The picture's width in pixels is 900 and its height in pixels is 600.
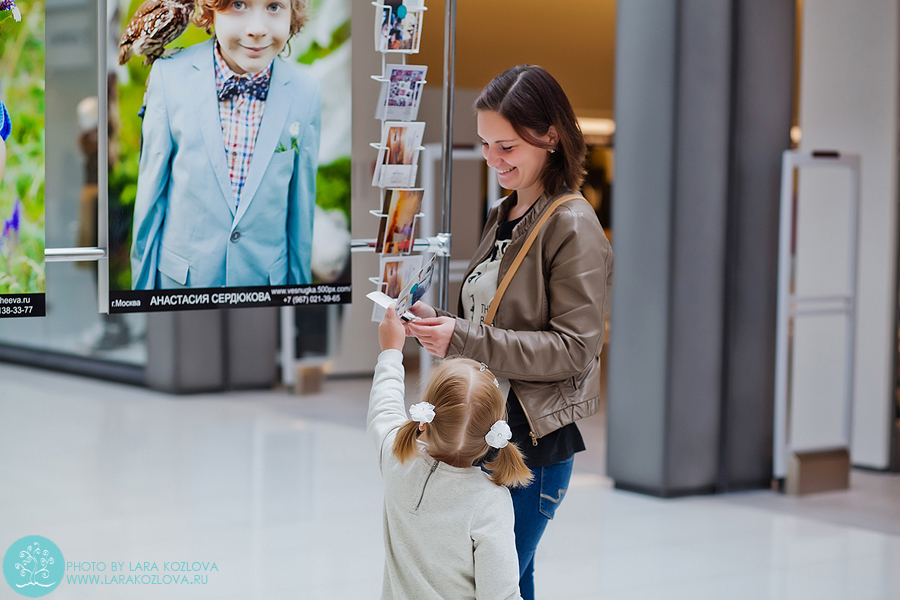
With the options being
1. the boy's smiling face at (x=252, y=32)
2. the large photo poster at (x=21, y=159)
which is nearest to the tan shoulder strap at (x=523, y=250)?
the boy's smiling face at (x=252, y=32)

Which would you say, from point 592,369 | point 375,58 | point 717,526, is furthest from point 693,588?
Result: point 375,58

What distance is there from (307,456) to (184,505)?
48.2 inches

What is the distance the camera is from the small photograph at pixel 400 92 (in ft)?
7.45

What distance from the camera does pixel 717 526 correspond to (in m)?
4.48

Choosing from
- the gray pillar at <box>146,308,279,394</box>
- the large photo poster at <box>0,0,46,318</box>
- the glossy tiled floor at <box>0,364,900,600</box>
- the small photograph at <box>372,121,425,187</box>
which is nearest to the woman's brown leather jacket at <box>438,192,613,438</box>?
the small photograph at <box>372,121,425,187</box>

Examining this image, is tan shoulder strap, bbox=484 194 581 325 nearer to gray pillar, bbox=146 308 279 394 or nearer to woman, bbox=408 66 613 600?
woman, bbox=408 66 613 600

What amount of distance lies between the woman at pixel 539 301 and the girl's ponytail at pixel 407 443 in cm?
16

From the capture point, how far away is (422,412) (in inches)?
65.9

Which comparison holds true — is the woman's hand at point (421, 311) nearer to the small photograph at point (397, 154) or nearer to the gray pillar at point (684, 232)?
the small photograph at point (397, 154)

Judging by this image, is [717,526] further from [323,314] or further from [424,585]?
[323,314]

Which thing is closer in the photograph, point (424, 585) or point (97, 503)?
point (424, 585)

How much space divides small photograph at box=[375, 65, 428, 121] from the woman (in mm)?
384

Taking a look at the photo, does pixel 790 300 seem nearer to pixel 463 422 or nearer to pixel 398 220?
pixel 398 220

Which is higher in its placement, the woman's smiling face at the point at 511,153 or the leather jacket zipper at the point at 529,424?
the woman's smiling face at the point at 511,153
